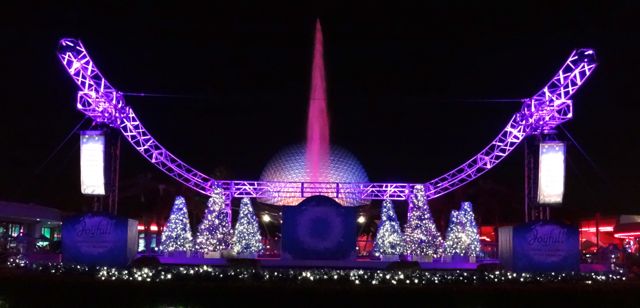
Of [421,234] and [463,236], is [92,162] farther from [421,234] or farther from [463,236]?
[463,236]

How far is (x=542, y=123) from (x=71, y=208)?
5318 centimetres

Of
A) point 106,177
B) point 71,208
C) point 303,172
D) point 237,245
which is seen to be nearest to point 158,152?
point 237,245

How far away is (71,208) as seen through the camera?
68.7 m

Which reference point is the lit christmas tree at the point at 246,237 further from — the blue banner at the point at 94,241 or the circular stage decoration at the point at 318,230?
the blue banner at the point at 94,241

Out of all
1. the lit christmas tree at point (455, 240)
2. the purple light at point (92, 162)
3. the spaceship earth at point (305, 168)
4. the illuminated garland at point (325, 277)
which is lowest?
the illuminated garland at point (325, 277)

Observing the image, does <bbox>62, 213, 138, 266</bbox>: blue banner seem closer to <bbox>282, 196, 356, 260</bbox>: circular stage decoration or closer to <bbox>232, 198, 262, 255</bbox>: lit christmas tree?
<bbox>282, 196, 356, 260</bbox>: circular stage decoration

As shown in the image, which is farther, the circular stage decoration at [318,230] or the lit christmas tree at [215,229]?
the lit christmas tree at [215,229]

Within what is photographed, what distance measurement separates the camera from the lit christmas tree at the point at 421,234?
37.0m

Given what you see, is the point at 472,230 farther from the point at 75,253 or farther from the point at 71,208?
the point at 71,208

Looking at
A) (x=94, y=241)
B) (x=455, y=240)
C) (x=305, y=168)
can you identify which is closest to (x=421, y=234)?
(x=455, y=240)

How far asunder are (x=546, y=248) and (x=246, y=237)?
18851 millimetres

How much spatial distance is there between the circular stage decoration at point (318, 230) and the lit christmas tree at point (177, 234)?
749 centimetres

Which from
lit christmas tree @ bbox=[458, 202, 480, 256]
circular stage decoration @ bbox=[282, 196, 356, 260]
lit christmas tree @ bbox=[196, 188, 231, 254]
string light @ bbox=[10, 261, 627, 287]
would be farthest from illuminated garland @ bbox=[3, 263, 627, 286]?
lit christmas tree @ bbox=[196, 188, 231, 254]

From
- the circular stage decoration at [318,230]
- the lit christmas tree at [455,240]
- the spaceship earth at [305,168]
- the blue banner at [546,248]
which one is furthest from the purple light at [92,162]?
the spaceship earth at [305,168]
